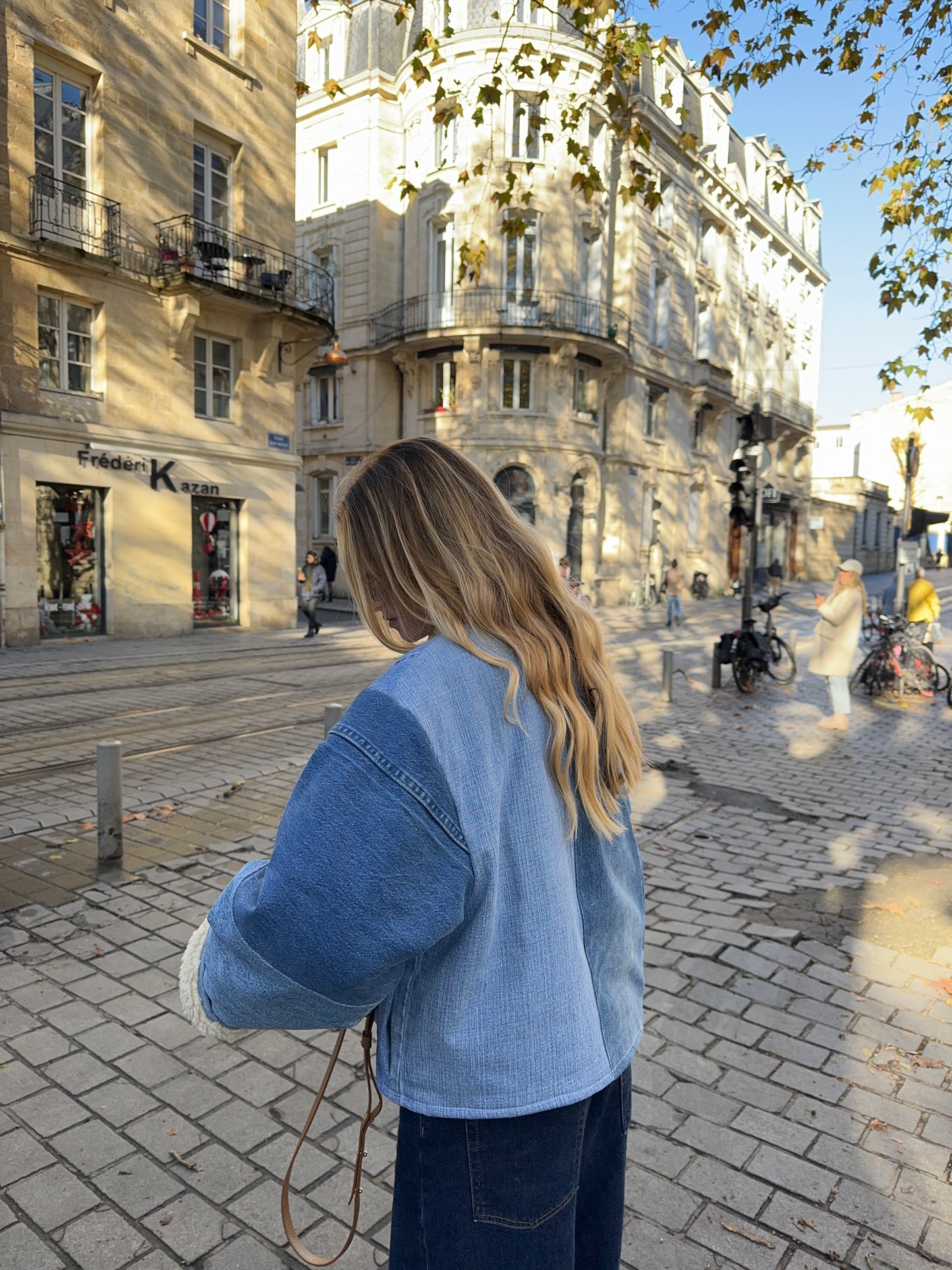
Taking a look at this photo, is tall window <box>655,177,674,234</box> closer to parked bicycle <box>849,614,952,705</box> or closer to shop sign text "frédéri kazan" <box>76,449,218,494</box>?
shop sign text "frédéri kazan" <box>76,449,218,494</box>

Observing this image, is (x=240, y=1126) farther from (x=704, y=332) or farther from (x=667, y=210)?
(x=704, y=332)

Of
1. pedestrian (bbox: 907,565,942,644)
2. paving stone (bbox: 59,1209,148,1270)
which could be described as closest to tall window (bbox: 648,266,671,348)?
pedestrian (bbox: 907,565,942,644)

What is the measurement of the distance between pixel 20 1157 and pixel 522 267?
87.5 feet

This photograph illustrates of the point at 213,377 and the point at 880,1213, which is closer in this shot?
the point at 880,1213

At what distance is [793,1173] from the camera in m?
2.66

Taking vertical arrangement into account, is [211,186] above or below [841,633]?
above

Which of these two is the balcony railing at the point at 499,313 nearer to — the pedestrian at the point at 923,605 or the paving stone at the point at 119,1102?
the pedestrian at the point at 923,605

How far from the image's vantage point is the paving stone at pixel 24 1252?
2246 mm

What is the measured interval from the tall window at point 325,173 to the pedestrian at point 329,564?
464 inches

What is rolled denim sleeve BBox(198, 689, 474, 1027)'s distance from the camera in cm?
110

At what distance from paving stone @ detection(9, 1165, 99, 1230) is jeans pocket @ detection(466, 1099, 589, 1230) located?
1770 millimetres

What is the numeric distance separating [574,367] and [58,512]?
16.6 metres

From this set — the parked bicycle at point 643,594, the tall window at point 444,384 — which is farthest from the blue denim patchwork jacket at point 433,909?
the parked bicycle at point 643,594

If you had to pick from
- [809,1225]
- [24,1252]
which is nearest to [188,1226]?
[24,1252]
